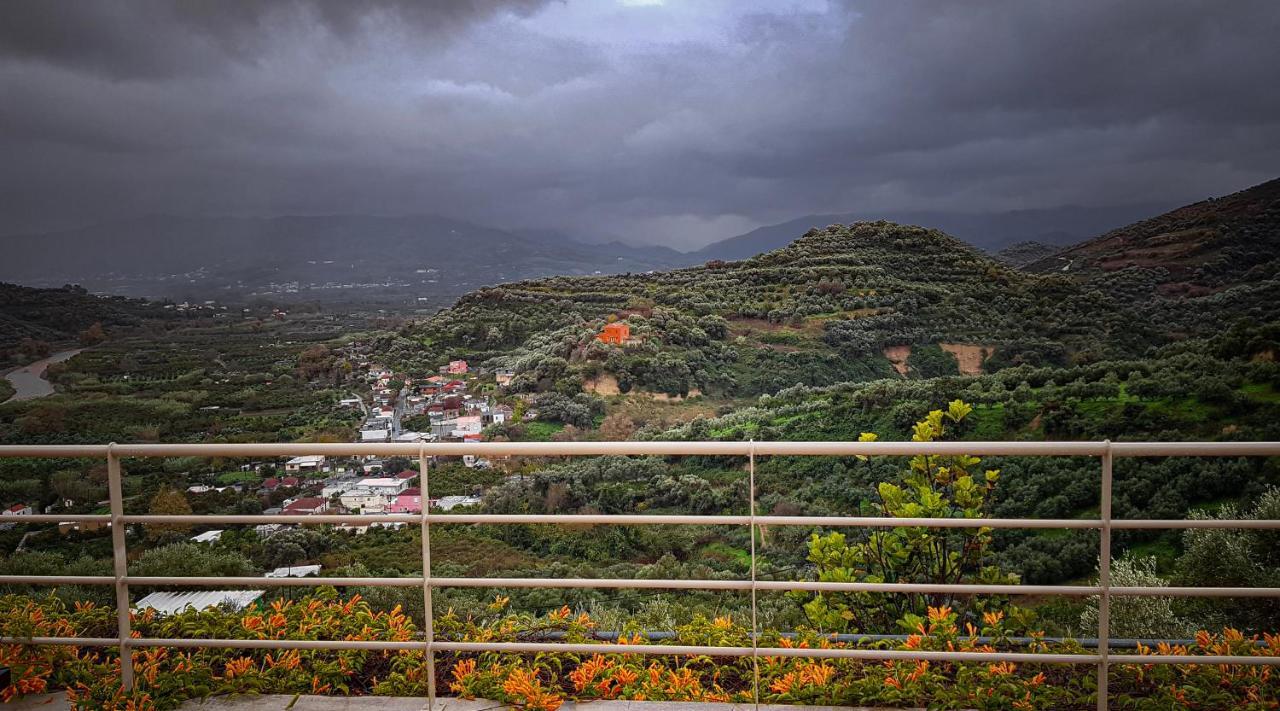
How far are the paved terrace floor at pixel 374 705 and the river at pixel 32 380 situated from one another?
16.8m

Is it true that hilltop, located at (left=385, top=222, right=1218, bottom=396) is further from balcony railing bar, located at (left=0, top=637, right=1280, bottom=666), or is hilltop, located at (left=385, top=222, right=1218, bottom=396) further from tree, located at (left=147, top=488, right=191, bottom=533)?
balcony railing bar, located at (left=0, top=637, right=1280, bottom=666)

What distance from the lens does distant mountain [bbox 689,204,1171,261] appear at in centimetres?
2445

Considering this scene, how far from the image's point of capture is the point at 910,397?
59.6ft

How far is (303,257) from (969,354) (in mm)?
21722

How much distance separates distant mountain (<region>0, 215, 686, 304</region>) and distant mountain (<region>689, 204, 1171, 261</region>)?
2.91 metres

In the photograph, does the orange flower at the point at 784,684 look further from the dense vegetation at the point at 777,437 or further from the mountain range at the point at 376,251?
the mountain range at the point at 376,251

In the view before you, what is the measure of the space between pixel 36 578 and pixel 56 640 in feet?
0.70

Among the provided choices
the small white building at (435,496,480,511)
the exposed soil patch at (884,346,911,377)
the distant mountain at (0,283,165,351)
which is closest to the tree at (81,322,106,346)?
the distant mountain at (0,283,165,351)

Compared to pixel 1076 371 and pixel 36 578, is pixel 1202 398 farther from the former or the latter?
pixel 36 578

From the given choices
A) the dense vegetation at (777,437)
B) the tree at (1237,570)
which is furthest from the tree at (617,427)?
the tree at (1237,570)

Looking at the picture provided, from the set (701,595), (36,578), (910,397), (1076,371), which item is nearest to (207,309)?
(701,595)

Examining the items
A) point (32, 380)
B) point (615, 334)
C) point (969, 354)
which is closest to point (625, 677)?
point (32, 380)

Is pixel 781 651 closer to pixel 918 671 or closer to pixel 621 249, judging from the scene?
pixel 918 671

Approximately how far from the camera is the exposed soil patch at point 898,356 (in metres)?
23.9
